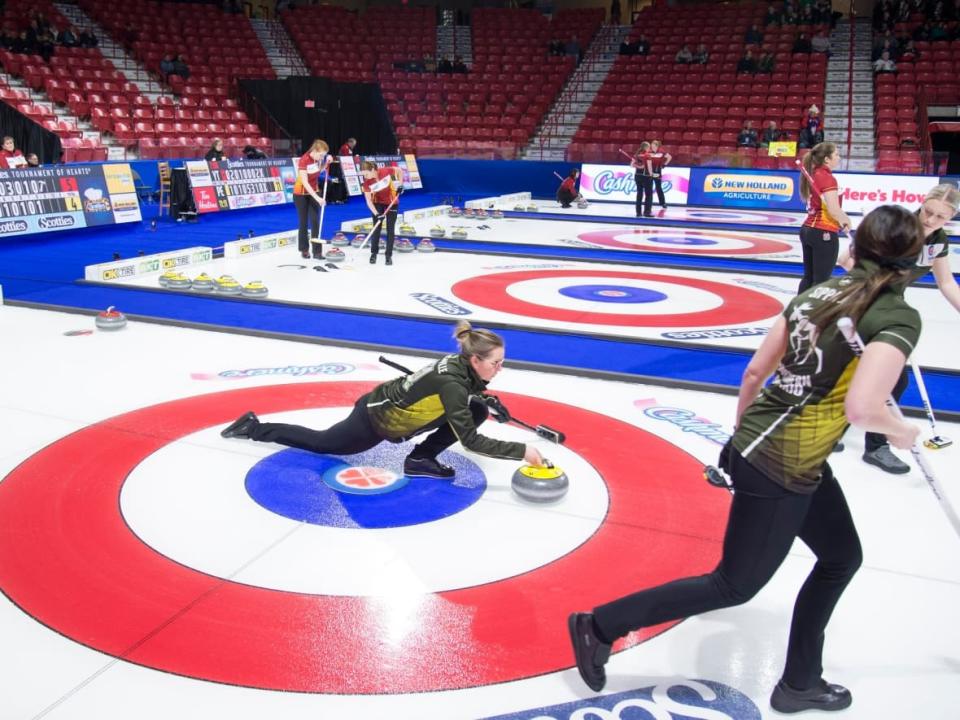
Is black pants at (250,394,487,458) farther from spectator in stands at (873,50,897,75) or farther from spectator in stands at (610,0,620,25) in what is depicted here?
spectator in stands at (610,0,620,25)

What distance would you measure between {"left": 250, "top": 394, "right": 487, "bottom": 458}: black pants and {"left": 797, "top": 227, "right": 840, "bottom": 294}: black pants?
15.0ft

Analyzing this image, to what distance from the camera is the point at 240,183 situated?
20.3 metres

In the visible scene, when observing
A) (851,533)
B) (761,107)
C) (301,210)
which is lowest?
(851,533)

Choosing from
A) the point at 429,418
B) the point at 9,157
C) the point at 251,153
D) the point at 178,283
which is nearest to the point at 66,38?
the point at 251,153

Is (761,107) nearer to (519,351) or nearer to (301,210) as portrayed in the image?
(301,210)

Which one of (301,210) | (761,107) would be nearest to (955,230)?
(761,107)

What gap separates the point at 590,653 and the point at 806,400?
129 cm

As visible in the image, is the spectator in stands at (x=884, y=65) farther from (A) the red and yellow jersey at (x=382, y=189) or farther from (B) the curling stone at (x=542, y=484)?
(B) the curling stone at (x=542, y=484)

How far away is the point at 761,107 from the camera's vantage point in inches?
1096

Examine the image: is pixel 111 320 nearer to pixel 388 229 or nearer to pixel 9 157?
pixel 388 229

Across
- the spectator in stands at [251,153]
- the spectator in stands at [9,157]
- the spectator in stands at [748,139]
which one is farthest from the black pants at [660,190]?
the spectator in stands at [9,157]

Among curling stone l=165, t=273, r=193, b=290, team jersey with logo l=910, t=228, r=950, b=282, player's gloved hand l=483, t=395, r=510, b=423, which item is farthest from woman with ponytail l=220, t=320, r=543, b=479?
curling stone l=165, t=273, r=193, b=290

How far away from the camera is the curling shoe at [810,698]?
3301mm

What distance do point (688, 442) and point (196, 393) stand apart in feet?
13.2
